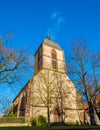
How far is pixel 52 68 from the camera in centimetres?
3369

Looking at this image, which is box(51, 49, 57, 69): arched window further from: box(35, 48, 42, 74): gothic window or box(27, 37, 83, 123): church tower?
box(35, 48, 42, 74): gothic window

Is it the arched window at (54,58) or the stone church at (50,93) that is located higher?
the arched window at (54,58)

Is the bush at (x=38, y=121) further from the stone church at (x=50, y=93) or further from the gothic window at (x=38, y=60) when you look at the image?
the gothic window at (x=38, y=60)

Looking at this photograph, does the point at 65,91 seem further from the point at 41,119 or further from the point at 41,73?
the point at 41,119

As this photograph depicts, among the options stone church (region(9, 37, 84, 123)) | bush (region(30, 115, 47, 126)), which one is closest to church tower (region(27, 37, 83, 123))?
stone church (region(9, 37, 84, 123))

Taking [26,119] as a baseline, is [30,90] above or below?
above

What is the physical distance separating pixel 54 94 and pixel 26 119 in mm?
8355

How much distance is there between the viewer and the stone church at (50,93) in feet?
84.3

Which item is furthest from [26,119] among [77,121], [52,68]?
[52,68]

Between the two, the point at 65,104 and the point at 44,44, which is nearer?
the point at 65,104

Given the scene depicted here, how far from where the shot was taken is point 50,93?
26.3m

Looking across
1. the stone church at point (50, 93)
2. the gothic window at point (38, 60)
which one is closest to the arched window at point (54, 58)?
the stone church at point (50, 93)

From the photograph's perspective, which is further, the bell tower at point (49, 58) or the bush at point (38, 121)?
the bell tower at point (49, 58)

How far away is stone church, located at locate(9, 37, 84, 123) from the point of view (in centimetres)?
2570
